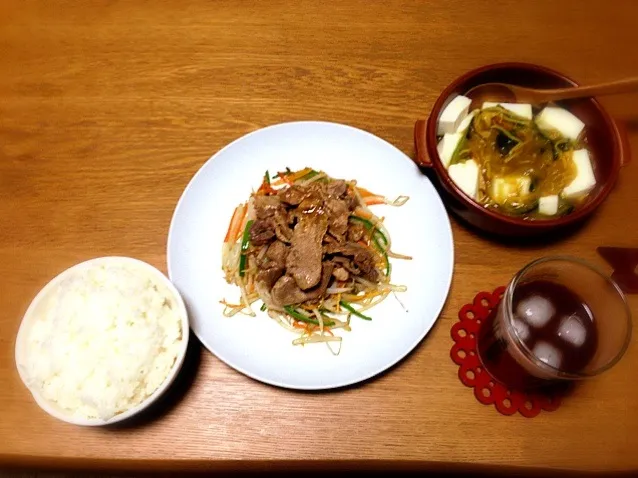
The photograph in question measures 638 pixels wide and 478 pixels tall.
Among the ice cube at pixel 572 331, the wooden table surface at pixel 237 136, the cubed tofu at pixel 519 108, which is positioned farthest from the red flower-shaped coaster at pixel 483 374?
the cubed tofu at pixel 519 108

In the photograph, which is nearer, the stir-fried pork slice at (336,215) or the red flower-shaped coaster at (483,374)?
the red flower-shaped coaster at (483,374)

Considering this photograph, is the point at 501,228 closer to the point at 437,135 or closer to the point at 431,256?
→ the point at 431,256

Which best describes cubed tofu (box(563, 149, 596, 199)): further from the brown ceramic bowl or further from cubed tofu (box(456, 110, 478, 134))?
cubed tofu (box(456, 110, 478, 134))

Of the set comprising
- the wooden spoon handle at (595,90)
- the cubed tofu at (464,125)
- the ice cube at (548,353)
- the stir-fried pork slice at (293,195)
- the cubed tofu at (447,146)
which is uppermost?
the wooden spoon handle at (595,90)

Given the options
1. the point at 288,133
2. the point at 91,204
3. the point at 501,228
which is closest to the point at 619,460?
the point at 501,228

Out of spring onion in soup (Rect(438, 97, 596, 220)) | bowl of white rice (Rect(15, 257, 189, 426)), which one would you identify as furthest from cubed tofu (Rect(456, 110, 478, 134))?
bowl of white rice (Rect(15, 257, 189, 426))

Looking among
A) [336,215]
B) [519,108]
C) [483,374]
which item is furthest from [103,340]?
[519,108]

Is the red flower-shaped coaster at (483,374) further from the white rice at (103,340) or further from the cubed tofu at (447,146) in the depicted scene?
the white rice at (103,340)

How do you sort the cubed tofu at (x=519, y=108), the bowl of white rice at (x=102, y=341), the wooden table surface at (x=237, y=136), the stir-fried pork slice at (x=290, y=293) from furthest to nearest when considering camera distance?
the cubed tofu at (x=519, y=108)
the stir-fried pork slice at (x=290, y=293)
the wooden table surface at (x=237, y=136)
the bowl of white rice at (x=102, y=341)
